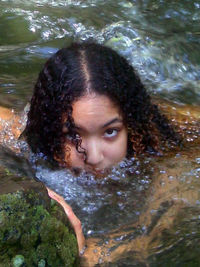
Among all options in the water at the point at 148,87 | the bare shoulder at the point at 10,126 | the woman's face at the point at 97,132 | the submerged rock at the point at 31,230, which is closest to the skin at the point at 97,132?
the woman's face at the point at 97,132

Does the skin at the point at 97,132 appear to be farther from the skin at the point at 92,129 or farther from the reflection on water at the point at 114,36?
the reflection on water at the point at 114,36

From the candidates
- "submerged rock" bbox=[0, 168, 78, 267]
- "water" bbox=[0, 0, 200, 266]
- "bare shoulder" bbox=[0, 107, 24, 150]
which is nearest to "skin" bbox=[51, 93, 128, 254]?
"water" bbox=[0, 0, 200, 266]

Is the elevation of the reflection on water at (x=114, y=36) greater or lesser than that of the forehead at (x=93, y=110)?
lesser

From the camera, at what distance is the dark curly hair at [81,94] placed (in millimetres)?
3039

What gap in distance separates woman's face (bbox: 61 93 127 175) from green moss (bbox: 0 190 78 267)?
3.85ft

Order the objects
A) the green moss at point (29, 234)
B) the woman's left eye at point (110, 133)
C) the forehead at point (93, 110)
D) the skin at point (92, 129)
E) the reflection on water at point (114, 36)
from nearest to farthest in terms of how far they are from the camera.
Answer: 1. the green moss at point (29, 234)
2. the skin at point (92, 129)
3. the forehead at point (93, 110)
4. the woman's left eye at point (110, 133)
5. the reflection on water at point (114, 36)

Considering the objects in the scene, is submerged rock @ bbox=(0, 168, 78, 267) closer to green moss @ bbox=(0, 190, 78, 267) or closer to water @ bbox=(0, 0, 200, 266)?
green moss @ bbox=(0, 190, 78, 267)

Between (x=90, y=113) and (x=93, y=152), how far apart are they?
23 centimetres

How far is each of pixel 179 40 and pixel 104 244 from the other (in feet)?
13.2

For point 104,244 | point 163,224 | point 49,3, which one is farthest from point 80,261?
point 49,3

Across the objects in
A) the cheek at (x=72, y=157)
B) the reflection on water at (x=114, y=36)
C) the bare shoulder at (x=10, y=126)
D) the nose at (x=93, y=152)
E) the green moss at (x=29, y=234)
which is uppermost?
the green moss at (x=29, y=234)

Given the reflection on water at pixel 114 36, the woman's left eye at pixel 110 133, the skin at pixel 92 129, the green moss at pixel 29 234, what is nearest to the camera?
the green moss at pixel 29 234

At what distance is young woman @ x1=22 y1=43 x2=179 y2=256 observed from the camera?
2.94 metres

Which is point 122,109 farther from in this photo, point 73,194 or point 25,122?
point 25,122
